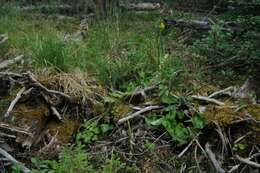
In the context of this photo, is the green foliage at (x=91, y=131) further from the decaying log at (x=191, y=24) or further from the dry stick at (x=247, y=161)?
the decaying log at (x=191, y=24)

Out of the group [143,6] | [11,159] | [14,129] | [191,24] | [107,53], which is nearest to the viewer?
[11,159]

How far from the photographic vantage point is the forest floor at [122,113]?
362cm

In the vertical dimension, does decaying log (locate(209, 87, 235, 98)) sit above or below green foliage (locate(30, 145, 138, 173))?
above

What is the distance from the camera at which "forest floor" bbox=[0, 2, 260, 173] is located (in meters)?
3.62

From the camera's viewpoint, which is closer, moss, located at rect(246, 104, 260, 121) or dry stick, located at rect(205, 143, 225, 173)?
dry stick, located at rect(205, 143, 225, 173)

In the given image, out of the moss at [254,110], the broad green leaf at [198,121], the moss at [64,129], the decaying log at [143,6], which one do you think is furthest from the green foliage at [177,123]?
the decaying log at [143,6]

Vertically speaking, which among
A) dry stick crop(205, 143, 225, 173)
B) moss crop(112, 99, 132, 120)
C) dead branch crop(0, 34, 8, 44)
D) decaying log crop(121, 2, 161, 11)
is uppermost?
dead branch crop(0, 34, 8, 44)

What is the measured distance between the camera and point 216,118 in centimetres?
374

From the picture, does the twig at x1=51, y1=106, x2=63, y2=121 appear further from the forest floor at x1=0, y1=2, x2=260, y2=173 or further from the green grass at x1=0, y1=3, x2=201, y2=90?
the green grass at x1=0, y1=3, x2=201, y2=90

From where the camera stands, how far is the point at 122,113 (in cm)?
396

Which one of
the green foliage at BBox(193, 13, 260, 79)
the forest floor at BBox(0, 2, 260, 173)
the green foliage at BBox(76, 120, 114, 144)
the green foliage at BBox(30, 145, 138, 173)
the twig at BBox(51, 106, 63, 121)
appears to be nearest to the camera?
the green foliage at BBox(30, 145, 138, 173)

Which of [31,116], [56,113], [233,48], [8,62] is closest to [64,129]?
[56,113]

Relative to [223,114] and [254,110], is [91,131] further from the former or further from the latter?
[254,110]

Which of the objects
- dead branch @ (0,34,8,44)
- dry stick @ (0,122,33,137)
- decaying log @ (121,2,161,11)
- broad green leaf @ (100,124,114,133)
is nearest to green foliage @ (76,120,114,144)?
broad green leaf @ (100,124,114,133)
